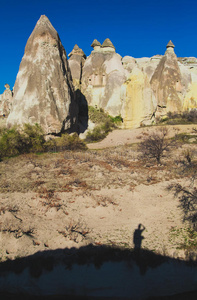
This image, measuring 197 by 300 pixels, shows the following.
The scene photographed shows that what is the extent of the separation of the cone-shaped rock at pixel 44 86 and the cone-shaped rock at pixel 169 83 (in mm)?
11675

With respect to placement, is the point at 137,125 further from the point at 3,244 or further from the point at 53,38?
the point at 3,244

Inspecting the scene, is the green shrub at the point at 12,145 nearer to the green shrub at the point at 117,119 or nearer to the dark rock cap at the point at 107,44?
the green shrub at the point at 117,119

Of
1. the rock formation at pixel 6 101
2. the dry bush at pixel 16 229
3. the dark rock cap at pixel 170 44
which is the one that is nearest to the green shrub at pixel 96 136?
the dry bush at pixel 16 229

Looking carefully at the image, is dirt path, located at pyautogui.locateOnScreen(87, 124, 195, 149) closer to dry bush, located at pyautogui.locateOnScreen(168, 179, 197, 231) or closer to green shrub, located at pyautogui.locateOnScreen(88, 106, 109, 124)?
green shrub, located at pyautogui.locateOnScreen(88, 106, 109, 124)

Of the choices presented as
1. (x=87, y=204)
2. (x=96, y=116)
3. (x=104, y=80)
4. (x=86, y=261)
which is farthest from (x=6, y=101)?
(x=86, y=261)

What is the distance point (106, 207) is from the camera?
19.1 feet

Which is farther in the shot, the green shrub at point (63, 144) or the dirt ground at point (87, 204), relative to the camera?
the green shrub at point (63, 144)

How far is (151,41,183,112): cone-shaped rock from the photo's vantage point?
21.8 meters

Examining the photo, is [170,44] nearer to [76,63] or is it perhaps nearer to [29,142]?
[76,63]

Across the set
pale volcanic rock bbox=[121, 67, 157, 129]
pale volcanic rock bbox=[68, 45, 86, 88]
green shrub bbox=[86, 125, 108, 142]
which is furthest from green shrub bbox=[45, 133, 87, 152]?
pale volcanic rock bbox=[68, 45, 86, 88]

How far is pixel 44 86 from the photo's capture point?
41.4ft

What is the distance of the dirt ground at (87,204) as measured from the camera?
14.7ft

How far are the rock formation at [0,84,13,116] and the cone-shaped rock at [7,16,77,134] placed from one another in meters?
16.8

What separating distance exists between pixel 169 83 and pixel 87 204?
1984 cm
